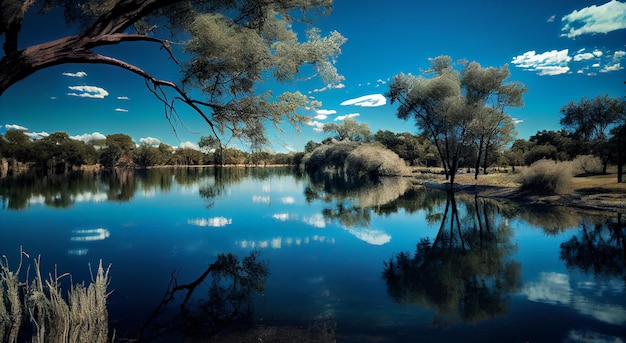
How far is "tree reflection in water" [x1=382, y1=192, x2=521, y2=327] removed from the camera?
19.9ft

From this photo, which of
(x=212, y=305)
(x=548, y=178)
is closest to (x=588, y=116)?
(x=548, y=178)

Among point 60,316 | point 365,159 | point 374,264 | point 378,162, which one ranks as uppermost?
point 365,159

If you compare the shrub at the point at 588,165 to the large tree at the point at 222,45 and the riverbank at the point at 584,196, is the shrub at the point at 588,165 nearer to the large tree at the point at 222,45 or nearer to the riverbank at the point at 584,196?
the riverbank at the point at 584,196

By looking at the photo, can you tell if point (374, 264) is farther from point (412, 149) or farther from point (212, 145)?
point (412, 149)

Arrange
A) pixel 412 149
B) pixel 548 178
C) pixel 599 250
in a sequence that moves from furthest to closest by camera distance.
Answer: pixel 412 149
pixel 548 178
pixel 599 250

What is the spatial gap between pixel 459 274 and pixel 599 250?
18.7 ft

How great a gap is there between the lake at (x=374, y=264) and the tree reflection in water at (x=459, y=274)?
0.04 metres

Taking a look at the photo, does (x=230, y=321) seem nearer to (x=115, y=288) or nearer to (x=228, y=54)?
(x=115, y=288)

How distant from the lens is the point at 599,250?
10.1 meters

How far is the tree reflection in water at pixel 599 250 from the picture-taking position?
8.50 m

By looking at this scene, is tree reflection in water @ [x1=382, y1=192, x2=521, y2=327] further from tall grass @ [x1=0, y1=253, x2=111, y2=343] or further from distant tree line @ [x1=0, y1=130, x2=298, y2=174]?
distant tree line @ [x1=0, y1=130, x2=298, y2=174]

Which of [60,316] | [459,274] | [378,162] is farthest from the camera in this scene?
[378,162]

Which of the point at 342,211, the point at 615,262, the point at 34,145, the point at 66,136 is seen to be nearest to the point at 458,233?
the point at 615,262

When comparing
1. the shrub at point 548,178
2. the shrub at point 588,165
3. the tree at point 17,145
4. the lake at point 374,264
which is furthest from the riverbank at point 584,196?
the tree at point 17,145
